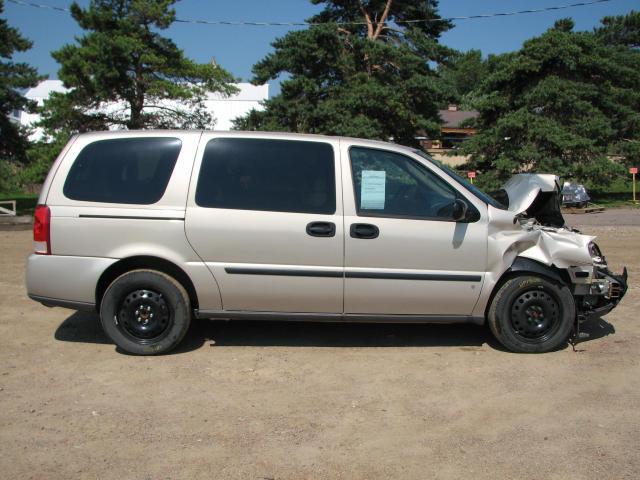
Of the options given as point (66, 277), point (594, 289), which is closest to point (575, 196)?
point (594, 289)

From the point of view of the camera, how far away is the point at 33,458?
11.7 ft

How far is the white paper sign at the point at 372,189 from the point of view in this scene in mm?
5160

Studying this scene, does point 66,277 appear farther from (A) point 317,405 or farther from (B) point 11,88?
(B) point 11,88

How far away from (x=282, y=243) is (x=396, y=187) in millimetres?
1058

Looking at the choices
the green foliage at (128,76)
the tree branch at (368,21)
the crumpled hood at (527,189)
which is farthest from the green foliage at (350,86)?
the crumpled hood at (527,189)

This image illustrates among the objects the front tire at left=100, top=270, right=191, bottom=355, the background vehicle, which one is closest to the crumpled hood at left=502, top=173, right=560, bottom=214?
the front tire at left=100, top=270, right=191, bottom=355

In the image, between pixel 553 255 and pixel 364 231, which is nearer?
pixel 364 231

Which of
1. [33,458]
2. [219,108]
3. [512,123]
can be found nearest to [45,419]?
[33,458]

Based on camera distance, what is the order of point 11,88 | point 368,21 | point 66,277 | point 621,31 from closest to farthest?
point 66,277
point 11,88
point 368,21
point 621,31

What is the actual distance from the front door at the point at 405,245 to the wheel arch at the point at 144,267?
52.8 inches

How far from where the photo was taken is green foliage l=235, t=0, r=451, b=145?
73.1ft

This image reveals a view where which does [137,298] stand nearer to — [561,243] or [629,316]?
[561,243]

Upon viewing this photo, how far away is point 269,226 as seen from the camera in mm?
5059

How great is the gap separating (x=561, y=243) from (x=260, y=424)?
2954 mm
